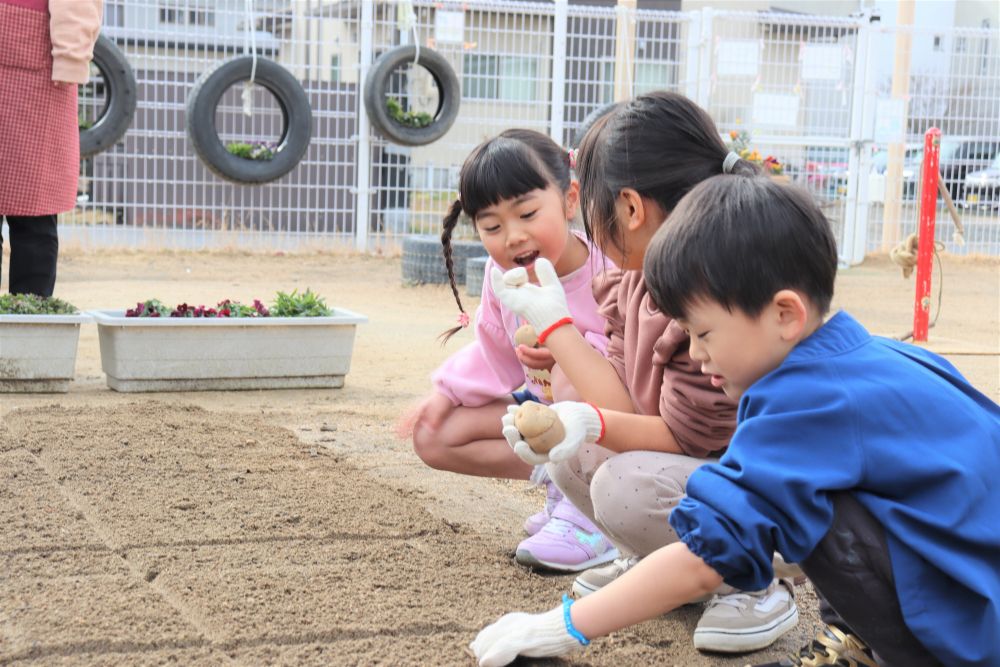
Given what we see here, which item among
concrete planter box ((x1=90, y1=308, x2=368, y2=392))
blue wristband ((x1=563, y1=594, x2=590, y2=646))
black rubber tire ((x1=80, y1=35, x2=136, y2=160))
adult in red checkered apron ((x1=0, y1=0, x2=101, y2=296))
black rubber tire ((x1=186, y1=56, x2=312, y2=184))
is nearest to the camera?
blue wristband ((x1=563, y1=594, x2=590, y2=646))

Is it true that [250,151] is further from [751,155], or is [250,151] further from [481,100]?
[751,155]

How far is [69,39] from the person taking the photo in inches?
157

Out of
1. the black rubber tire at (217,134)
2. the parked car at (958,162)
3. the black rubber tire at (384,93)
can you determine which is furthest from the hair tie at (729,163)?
the parked car at (958,162)

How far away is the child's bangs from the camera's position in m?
2.34

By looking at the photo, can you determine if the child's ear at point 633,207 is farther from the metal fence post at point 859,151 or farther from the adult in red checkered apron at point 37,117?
the metal fence post at point 859,151

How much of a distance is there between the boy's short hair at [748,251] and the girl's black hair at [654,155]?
0.45 metres

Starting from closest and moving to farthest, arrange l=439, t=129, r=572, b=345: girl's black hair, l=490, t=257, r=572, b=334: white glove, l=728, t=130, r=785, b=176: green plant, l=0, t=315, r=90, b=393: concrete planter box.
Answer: l=490, t=257, r=572, b=334: white glove → l=439, t=129, r=572, b=345: girl's black hair → l=0, t=315, r=90, b=393: concrete planter box → l=728, t=130, r=785, b=176: green plant

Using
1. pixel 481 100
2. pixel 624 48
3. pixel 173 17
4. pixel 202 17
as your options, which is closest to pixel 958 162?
pixel 624 48

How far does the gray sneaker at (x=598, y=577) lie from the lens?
81.8 inches

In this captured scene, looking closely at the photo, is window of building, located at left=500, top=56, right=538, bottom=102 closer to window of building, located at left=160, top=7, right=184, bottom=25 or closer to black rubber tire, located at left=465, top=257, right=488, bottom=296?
window of building, located at left=160, top=7, right=184, bottom=25

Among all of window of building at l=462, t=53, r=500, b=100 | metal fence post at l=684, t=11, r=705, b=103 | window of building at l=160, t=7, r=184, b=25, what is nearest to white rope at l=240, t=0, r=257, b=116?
window of building at l=160, t=7, r=184, b=25

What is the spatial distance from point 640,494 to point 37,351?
8.44 feet

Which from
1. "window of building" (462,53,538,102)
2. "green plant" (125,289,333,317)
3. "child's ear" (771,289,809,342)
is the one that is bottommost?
"green plant" (125,289,333,317)

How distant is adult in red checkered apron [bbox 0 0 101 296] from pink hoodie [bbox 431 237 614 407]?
2.15 metres
